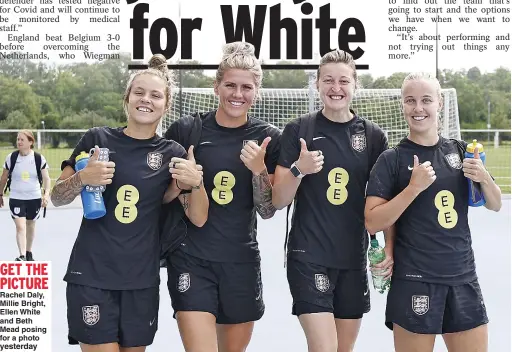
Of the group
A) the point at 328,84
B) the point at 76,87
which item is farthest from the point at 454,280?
the point at 76,87

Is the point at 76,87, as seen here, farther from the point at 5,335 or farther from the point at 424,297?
the point at 424,297

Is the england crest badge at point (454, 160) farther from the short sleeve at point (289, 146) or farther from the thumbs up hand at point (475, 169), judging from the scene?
the short sleeve at point (289, 146)

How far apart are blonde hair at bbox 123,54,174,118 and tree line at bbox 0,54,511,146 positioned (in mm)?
25044

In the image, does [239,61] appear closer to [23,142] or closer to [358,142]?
[358,142]

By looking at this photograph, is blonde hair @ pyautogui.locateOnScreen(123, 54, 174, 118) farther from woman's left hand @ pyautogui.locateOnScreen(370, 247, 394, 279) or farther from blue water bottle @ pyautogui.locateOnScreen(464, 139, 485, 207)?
blue water bottle @ pyautogui.locateOnScreen(464, 139, 485, 207)

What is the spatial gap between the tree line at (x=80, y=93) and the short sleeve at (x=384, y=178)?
25.4 metres

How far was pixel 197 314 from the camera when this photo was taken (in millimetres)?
3303

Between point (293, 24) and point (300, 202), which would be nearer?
point (300, 202)

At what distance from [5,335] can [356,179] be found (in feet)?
10.0

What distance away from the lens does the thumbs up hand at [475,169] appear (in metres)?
3.04

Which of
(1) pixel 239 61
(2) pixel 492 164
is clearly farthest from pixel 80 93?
(1) pixel 239 61

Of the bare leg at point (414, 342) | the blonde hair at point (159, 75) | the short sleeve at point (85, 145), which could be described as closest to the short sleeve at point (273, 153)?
the blonde hair at point (159, 75)

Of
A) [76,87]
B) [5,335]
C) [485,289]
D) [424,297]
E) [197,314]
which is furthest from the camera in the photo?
[76,87]

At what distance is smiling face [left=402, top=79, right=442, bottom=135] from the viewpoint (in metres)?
3.12
